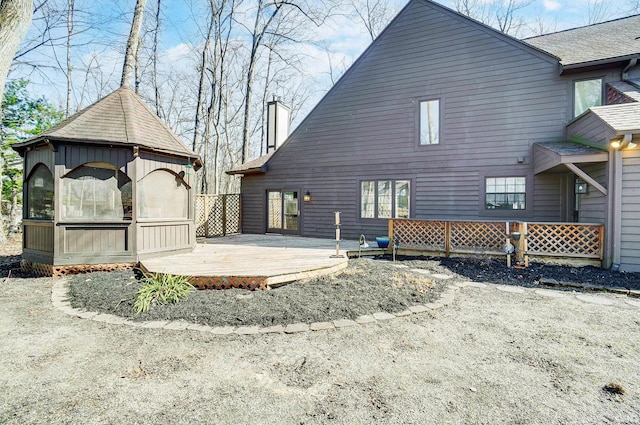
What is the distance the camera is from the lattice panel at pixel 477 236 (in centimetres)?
730

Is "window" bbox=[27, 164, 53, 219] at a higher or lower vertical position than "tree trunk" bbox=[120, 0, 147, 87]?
lower

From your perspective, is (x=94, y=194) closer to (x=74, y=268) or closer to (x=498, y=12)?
(x=74, y=268)

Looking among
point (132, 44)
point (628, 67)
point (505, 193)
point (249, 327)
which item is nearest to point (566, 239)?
point (505, 193)

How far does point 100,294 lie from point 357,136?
7975 millimetres

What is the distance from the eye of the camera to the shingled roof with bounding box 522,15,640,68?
7.61 m

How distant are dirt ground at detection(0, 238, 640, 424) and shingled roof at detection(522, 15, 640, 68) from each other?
683 cm

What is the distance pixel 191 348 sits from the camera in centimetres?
292

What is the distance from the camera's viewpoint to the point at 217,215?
1199 centimetres

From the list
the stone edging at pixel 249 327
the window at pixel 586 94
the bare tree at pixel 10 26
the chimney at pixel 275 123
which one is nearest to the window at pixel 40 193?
the bare tree at pixel 10 26

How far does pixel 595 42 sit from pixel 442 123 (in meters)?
4.47

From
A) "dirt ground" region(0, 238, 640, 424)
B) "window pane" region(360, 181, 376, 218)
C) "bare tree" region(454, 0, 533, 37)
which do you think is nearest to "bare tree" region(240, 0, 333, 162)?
"window pane" region(360, 181, 376, 218)

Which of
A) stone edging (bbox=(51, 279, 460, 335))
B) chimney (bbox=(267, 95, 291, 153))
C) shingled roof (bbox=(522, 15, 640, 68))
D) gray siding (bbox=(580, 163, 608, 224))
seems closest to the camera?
stone edging (bbox=(51, 279, 460, 335))

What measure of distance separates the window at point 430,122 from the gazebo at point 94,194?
677 centimetres

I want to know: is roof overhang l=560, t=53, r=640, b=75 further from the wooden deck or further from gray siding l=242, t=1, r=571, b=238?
the wooden deck
